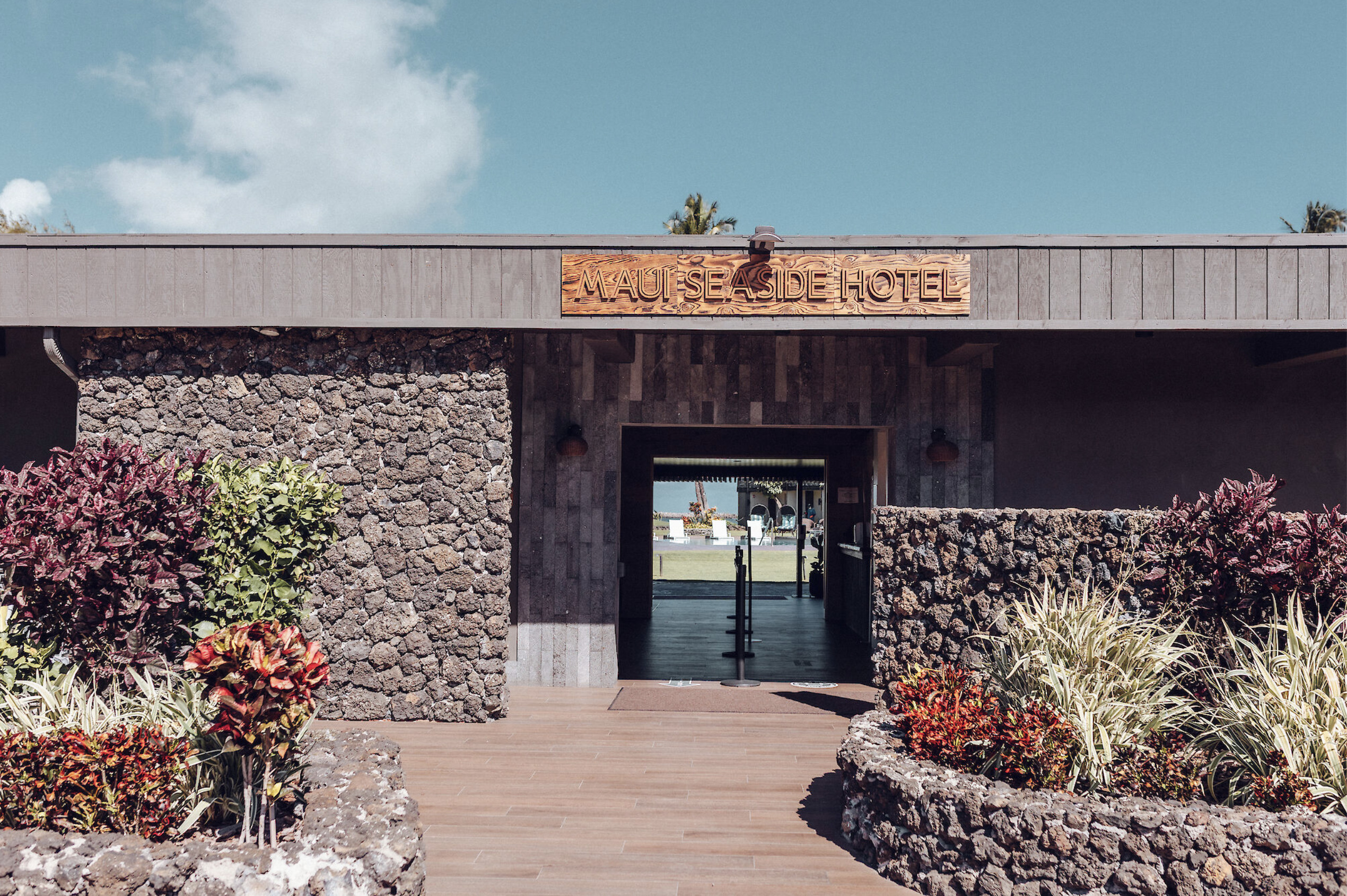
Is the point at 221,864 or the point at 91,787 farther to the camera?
the point at 91,787

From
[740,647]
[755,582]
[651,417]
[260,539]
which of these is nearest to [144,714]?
[260,539]

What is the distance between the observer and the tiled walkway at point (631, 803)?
11.3 feet

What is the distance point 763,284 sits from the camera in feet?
20.3

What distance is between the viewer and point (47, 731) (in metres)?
3.13

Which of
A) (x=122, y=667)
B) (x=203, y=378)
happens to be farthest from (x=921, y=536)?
(x=203, y=378)

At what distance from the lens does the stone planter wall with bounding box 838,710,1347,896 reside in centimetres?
288

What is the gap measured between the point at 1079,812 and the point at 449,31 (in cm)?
1258

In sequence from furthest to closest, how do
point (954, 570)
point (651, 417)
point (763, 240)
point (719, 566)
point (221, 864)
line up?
point (719, 566) < point (651, 417) < point (763, 240) < point (954, 570) < point (221, 864)

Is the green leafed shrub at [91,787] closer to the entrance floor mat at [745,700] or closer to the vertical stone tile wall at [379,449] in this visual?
the vertical stone tile wall at [379,449]

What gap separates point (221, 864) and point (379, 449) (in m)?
3.90

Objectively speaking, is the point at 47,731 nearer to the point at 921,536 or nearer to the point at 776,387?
the point at 921,536

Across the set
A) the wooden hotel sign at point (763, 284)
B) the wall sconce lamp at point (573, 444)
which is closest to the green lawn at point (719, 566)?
the wall sconce lamp at point (573, 444)

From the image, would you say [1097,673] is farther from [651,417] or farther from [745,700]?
[651,417]

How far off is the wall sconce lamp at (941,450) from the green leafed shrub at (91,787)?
19.2ft
